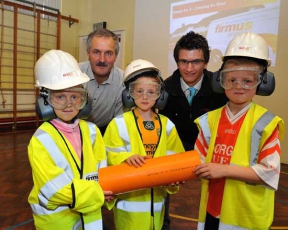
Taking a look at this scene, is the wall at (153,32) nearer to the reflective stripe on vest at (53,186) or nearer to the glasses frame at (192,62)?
the glasses frame at (192,62)

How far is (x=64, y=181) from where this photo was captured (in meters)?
1.54

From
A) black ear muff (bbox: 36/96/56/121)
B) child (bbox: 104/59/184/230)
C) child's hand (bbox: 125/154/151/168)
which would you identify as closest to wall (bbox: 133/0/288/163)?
child (bbox: 104/59/184/230)

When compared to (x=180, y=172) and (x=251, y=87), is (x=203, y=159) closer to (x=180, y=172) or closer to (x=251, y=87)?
(x=180, y=172)

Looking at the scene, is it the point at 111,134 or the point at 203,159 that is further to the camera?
the point at 111,134

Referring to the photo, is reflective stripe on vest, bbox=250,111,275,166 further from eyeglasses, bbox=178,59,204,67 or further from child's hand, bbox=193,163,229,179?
eyeglasses, bbox=178,59,204,67

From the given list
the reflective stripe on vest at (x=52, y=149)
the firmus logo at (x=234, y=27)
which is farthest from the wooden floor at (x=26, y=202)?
the firmus logo at (x=234, y=27)

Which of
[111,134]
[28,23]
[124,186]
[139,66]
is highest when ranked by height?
[28,23]

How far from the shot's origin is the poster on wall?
5037mm

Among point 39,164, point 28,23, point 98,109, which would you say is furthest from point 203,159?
point 28,23

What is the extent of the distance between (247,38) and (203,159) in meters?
0.84

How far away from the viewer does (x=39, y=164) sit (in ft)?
5.01

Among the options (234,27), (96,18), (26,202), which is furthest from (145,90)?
(96,18)

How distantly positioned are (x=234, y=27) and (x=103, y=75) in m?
3.77

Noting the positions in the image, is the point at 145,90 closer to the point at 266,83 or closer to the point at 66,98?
the point at 66,98
